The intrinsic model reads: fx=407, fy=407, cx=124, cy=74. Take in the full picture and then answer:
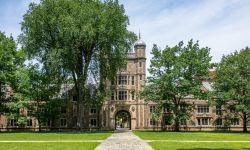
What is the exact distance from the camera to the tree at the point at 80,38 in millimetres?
49750

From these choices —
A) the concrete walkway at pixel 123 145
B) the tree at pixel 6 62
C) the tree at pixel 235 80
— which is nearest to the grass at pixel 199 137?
the concrete walkway at pixel 123 145

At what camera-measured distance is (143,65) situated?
72.8m

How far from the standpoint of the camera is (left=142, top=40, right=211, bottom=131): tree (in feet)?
203

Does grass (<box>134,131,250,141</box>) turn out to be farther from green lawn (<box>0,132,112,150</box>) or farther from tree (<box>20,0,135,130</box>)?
tree (<box>20,0,135,130</box>)

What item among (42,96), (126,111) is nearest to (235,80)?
(126,111)

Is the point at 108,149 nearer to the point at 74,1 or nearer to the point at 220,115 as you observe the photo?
the point at 74,1

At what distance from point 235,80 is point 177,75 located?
8.78 meters

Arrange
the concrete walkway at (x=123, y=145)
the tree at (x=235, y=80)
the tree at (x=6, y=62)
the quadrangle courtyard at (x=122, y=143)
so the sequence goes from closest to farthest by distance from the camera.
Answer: the concrete walkway at (x=123, y=145), the quadrangle courtyard at (x=122, y=143), the tree at (x=6, y=62), the tree at (x=235, y=80)

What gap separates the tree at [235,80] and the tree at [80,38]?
16823 millimetres

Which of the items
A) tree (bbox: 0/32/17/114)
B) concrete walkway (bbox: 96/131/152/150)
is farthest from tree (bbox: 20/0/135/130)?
concrete walkway (bbox: 96/131/152/150)

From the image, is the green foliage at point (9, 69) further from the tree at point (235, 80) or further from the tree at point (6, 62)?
the tree at point (235, 80)

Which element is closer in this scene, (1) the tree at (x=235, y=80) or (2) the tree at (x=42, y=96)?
(1) the tree at (x=235, y=80)

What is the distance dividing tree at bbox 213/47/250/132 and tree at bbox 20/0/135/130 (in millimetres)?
16823

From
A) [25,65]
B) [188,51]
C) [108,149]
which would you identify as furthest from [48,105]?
[108,149]
